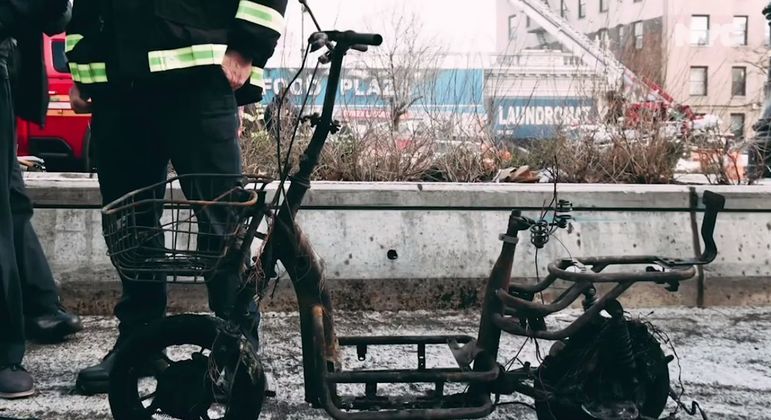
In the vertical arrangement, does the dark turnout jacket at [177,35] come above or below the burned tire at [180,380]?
above

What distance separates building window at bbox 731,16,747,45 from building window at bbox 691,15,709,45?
1.82 meters

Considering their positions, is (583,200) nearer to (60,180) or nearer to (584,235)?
(584,235)

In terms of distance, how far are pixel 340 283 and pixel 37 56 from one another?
202cm

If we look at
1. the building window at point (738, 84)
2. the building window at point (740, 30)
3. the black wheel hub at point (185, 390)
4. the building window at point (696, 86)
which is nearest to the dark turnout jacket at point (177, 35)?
the black wheel hub at point (185, 390)

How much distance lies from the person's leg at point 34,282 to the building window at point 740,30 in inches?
2115

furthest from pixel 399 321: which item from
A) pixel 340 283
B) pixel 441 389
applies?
pixel 441 389

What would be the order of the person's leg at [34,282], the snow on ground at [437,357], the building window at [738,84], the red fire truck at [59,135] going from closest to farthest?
the snow on ground at [437,357] < the person's leg at [34,282] < the building window at [738,84] < the red fire truck at [59,135]

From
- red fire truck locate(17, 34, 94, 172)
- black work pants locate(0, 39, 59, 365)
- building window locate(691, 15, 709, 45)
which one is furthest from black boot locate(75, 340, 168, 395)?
building window locate(691, 15, 709, 45)

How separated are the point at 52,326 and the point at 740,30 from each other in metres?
54.9

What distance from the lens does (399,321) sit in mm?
4500

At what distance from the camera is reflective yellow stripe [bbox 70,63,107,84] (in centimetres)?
300

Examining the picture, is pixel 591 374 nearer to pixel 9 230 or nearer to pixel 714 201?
pixel 714 201

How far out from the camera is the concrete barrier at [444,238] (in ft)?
15.0

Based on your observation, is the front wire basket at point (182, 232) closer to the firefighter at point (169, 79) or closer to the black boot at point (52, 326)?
the firefighter at point (169, 79)
